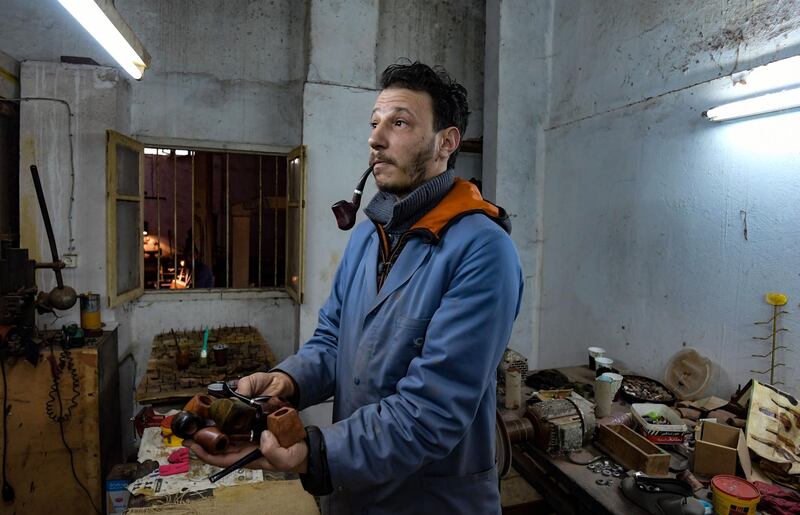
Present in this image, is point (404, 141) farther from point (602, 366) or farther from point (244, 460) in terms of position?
point (602, 366)

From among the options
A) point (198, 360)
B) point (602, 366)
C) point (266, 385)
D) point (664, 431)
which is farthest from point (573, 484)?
point (198, 360)

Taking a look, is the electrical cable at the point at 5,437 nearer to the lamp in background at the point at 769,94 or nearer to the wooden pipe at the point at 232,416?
the wooden pipe at the point at 232,416

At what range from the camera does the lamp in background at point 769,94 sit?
2.12 metres

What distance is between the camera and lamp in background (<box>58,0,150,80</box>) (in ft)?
6.17

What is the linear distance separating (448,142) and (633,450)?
148 centimetres

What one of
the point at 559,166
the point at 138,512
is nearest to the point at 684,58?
the point at 559,166

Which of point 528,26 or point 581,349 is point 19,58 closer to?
point 528,26

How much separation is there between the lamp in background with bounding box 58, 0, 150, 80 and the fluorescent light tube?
9.57 ft

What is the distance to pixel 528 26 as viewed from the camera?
3.86 m

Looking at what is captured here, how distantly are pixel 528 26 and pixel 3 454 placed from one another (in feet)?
15.0

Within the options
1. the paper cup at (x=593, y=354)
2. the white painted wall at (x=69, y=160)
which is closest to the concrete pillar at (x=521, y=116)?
the paper cup at (x=593, y=354)

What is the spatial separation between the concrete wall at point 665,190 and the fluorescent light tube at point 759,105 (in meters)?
0.09

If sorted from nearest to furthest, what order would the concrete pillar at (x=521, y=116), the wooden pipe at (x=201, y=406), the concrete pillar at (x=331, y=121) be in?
1. the wooden pipe at (x=201, y=406)
2. the concrete pillar at (x=331, y=121)
3. the concrete pillar at (x=521, y=116)

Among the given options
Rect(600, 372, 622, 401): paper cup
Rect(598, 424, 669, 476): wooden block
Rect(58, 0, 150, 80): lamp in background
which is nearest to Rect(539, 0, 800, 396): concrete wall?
Rect(600, 372, 622, 401): paper cup
